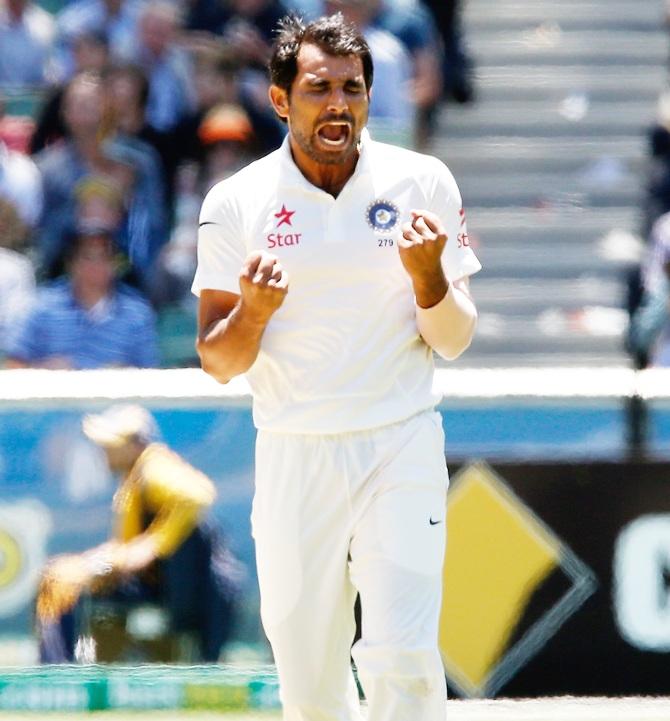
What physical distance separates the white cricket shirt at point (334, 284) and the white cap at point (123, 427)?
74.2 inches

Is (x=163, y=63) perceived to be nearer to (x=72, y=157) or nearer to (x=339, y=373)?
(x=72, y=157)

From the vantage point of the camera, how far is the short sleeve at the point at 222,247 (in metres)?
4.11

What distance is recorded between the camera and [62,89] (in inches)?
345

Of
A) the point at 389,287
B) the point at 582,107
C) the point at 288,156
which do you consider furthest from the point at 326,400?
the point at 582,107

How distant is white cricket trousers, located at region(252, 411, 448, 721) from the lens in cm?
398

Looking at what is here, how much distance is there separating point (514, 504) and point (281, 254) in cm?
212

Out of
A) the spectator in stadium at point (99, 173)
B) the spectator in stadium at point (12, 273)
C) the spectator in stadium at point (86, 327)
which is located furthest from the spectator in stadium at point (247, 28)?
the spectator in stadium at point (86, 327)

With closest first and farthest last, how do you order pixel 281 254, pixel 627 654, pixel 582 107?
pixel 281 254
pixel 627 654
pixel 582 107

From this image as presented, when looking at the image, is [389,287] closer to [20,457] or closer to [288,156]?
[288,156]

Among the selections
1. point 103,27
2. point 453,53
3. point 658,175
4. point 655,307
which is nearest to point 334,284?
point 655,307

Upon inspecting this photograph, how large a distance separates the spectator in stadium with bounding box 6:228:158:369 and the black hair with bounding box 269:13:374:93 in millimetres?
3387

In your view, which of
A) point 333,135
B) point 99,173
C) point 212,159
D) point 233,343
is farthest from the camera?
point 212,159

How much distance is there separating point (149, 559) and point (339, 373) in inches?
82.4

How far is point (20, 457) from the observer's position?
19.6ft
